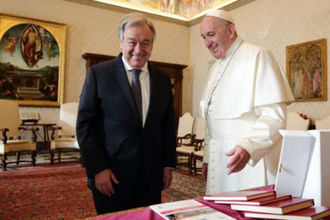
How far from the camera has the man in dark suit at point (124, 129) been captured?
1691 millimetres

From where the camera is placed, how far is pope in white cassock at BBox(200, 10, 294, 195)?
1794 millimetres

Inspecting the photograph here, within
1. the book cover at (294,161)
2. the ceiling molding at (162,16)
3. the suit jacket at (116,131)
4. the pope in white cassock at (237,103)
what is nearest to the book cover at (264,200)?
the book cover at (294,161)

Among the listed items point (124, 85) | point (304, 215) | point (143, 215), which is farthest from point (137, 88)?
point (304, 215)

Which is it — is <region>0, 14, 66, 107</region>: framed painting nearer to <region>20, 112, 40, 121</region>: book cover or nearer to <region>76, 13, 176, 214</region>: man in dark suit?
<region>20, 112, 40, 121</region>: book cover

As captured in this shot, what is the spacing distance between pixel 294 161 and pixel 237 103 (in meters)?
Answer: 0.85

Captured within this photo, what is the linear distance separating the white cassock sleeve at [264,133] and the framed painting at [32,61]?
742 centimetres

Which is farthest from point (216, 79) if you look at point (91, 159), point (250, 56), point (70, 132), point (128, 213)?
point (70, 132)

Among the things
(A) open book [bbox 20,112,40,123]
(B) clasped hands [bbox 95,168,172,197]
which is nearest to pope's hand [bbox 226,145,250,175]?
(B) clasped hands [bbox 95,168,172,197]

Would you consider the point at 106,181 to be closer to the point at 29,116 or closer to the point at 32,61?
the point at 29,116

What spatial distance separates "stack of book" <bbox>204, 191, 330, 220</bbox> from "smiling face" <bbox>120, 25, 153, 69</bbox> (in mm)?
1055

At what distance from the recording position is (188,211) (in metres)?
0.99

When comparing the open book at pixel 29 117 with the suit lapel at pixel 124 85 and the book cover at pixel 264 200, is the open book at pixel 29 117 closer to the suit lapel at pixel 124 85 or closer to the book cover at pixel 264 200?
the suit lapel at pixel 124 85

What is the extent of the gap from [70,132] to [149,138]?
6.28 m

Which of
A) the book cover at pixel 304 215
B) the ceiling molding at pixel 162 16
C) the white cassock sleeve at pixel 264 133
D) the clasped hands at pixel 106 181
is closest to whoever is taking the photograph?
the book cover at pixel 304 215
